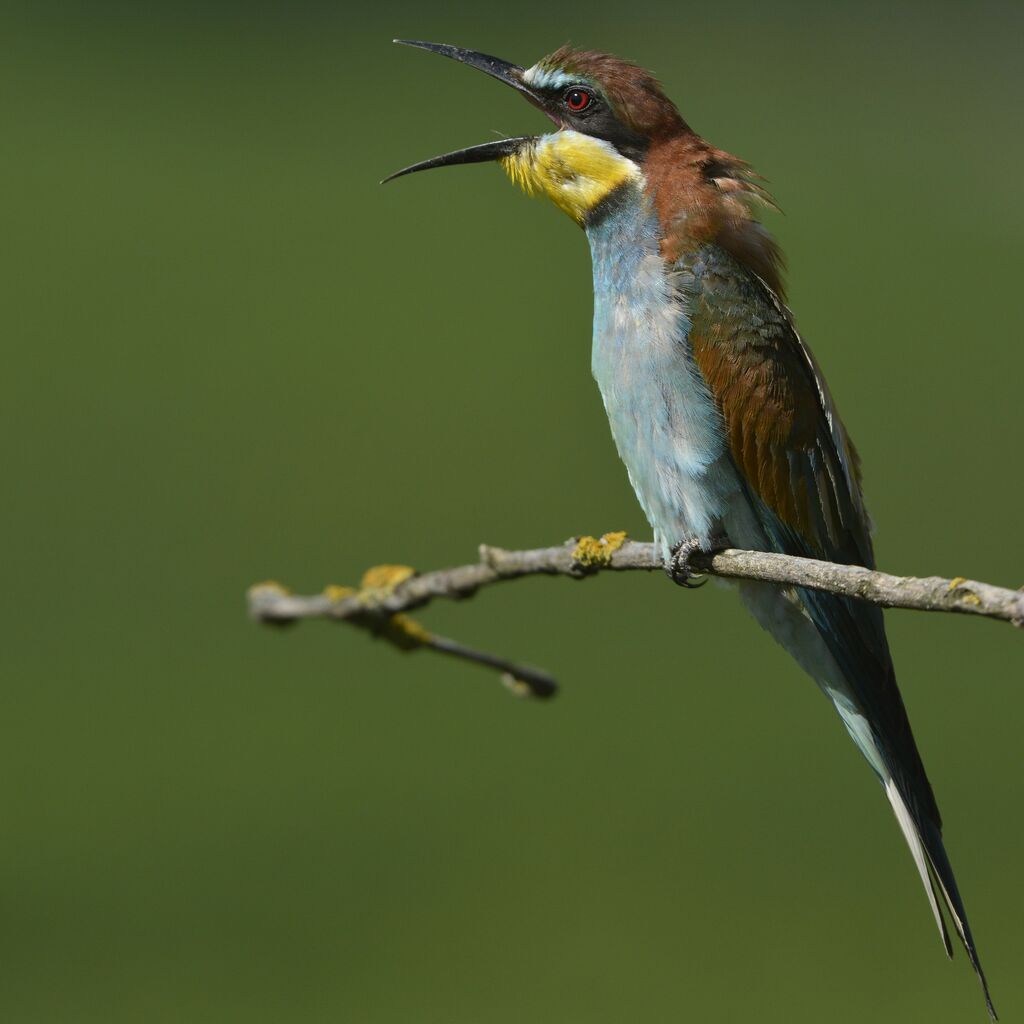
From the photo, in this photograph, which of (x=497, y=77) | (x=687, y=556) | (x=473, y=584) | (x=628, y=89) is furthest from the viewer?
(x=497, y=77)

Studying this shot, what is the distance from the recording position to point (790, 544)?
7.23ft

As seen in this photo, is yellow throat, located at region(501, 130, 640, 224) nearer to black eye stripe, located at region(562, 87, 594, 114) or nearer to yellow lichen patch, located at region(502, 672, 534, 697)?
black eye stripe, located at region(562, 87, 594, 114)

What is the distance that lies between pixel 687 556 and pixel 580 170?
686 mm

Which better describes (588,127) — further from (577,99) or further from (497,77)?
(497,77)

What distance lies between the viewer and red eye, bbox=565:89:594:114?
2309 mm

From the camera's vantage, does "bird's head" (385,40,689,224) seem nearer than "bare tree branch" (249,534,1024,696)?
No

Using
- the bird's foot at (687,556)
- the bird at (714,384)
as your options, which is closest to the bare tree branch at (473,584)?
the bird's foot at (687,556)

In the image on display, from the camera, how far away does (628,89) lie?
2.27 meters

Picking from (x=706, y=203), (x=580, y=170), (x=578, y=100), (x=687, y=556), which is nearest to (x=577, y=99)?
(x=578, y=100)

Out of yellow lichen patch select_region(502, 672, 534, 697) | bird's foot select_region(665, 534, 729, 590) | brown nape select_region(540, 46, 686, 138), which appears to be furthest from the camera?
brown nape select_region(540, 46, 686, 138)

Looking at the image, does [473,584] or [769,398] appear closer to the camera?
[473,584]

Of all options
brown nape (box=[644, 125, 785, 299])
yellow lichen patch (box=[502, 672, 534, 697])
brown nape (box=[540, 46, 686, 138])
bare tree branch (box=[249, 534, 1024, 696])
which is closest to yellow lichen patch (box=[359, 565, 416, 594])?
bare tree branch (box=[249, 534, 1024, 696])

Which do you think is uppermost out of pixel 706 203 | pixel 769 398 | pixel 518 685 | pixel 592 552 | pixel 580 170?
pixel 580 170

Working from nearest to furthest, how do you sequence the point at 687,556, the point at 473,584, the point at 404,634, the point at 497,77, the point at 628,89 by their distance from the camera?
the point at 473,584 → the point at 404,634 → the point at 687,556 → the point at 628,89 → the point at 497,77
